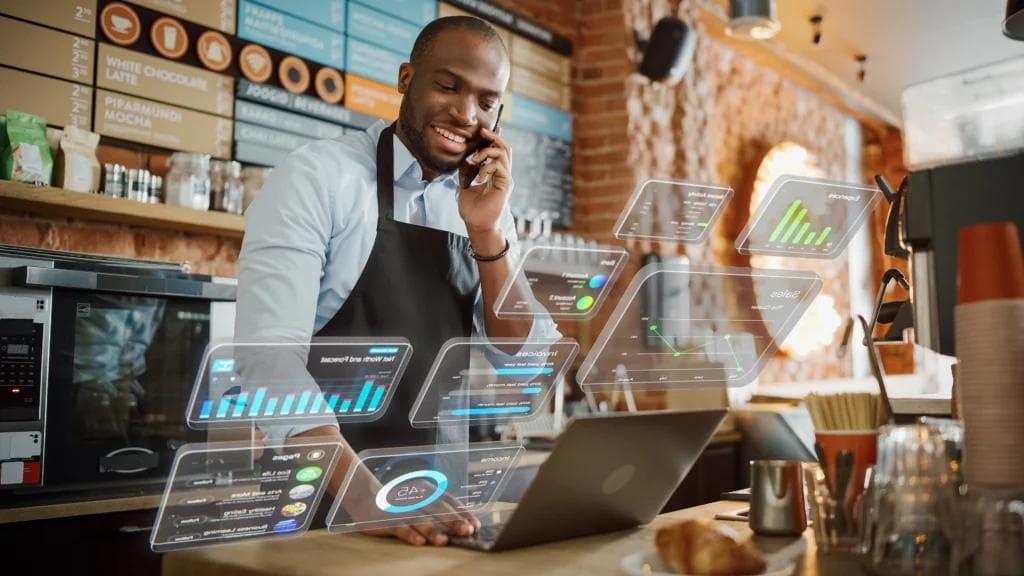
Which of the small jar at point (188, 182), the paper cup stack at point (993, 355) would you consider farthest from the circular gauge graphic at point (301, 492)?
the small jar at point (188, 182)

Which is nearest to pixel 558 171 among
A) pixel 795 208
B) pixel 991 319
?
pixel 795 208

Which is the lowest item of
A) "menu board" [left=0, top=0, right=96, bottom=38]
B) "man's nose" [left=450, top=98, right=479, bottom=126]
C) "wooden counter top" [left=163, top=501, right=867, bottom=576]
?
"wooden counter top" [left=163, top=501, right=867, bottom=576]

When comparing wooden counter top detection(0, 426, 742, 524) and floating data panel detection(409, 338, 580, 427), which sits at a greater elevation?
floating data panel detection(409, 338, 580, 427)

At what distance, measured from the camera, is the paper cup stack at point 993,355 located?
1.01 meters

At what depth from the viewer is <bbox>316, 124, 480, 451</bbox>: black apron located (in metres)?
1.74

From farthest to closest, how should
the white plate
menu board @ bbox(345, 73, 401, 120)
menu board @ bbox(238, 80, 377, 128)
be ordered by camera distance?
menu board @ bbox(345, 73, 401, 120) → menu board @ bbox(238, 80, 377, 128) → the white plate

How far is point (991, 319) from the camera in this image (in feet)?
3.34

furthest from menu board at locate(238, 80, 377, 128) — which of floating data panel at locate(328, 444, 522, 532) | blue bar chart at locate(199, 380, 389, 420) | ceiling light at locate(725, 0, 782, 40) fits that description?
floating data panel at locate(328, 444, 522, 532)

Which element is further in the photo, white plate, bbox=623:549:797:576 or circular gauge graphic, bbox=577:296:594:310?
circular gauge graphic, bbox=577:296:594:310

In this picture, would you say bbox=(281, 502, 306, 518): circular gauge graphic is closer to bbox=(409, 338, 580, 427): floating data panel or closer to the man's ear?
bbox=(409, 338, 580, 427): floating data panel

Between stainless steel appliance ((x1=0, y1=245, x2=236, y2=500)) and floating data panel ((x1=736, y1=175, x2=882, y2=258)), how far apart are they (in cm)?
151

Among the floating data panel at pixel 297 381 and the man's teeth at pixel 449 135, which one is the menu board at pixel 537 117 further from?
the floating data panel at pixel 297 381

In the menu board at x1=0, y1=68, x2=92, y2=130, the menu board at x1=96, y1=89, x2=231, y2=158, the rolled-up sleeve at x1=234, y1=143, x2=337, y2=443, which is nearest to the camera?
the rolled-up sleeve at x1=234, y1=143, x2=337, y2=443

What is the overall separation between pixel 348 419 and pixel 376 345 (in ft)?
0.52
